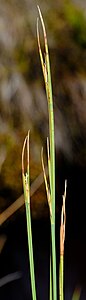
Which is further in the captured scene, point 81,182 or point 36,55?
point 81,182

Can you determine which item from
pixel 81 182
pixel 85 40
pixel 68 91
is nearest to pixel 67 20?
pixel 85 40

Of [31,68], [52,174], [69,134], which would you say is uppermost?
[31,68]

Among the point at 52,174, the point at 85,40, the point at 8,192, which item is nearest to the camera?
the point at 52,174

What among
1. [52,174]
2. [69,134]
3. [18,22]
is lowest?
[52,174]

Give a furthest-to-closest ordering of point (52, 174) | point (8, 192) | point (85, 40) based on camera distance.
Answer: point (8, 192) < point (85, 40) < point (52, 174)

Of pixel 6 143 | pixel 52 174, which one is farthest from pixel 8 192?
pixel 52 174

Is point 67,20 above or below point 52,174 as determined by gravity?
above

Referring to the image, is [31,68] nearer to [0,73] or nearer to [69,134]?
[0,73]

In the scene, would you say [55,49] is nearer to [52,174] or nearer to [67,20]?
[67,20]

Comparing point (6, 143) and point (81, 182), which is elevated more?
point (6, 143)
